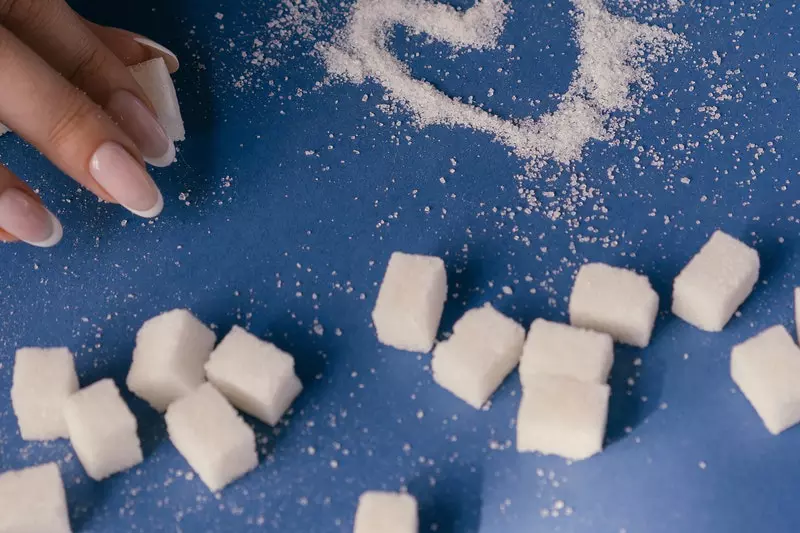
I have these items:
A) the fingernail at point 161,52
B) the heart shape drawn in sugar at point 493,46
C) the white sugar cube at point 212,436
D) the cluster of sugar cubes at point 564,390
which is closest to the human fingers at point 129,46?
the fingernail at point 161,52

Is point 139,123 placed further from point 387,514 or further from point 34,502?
point 387,514

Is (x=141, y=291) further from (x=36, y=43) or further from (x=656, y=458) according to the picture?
(x=656, y=458)

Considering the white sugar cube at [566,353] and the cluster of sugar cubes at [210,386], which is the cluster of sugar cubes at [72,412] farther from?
the white sugar cube at [566,353]

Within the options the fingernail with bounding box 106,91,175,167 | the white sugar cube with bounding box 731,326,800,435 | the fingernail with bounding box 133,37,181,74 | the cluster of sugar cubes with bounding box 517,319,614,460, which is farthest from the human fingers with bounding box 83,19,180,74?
the white sugar cube with bounding box 731,326,800,435

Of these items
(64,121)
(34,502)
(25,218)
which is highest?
(64,121)

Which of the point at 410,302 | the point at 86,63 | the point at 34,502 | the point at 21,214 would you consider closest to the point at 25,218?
the point at 21,214

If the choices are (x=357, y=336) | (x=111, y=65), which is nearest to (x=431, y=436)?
(x=357, y=336)

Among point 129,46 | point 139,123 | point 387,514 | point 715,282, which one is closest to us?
point 387,514
